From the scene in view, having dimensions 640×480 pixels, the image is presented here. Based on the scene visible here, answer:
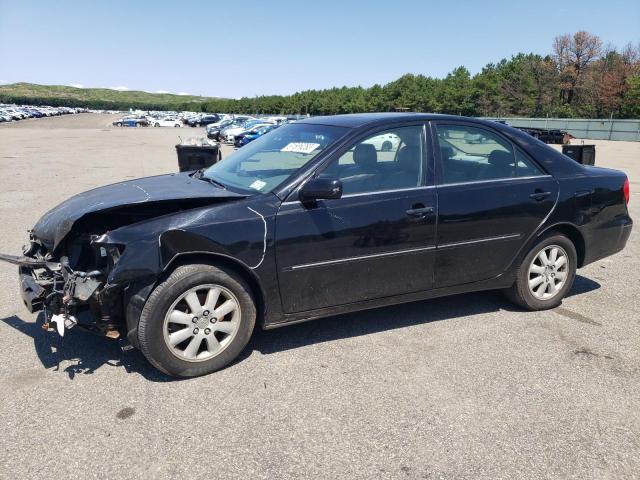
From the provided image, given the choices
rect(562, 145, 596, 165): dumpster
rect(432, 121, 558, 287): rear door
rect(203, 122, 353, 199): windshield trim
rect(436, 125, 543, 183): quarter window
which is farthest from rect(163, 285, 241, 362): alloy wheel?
rect(562, 145, 596, 165): dumpster

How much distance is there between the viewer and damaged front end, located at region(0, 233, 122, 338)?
3254 millimetres

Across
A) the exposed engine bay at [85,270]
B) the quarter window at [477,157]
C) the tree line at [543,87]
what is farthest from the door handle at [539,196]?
the tree line at [543,87]

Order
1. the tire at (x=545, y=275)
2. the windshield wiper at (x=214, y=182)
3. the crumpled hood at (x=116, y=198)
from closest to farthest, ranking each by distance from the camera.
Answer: the crumpled hood at (x=116, y=198) → the windshield wiper at (x=214, y=182) → the tire at (x=545, y=275)

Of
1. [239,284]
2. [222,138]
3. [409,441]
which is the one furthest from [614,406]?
[222,138]

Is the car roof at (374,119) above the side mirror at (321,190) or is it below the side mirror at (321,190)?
above

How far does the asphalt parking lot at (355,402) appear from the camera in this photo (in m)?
2.67

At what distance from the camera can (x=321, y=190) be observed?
3514mm

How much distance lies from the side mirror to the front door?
3.3 inches

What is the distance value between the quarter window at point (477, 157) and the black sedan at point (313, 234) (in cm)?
1

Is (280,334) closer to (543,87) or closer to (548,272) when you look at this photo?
(548,272)

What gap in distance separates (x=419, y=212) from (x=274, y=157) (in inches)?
48.3

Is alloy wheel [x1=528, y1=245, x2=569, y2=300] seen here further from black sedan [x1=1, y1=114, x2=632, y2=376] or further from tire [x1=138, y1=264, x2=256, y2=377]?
tire [x1=138, y1=264, x2=256, y2=377]

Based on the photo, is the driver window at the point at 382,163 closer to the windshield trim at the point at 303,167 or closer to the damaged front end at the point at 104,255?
the windshield trim at the point at 303,167

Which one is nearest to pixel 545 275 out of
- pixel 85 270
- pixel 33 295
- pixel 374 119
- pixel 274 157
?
pixel 374 119
